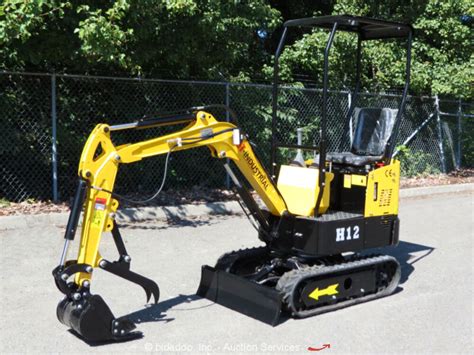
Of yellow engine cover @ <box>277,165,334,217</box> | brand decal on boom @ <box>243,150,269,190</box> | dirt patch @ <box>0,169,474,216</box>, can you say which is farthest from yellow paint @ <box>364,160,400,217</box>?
dirt patch @ <box>0,169,474,216</box>

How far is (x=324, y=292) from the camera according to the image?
5.73 metres

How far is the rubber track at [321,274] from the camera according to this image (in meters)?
5.44

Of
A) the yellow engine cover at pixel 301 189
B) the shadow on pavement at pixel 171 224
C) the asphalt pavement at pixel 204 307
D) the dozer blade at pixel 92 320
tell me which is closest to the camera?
the dozer blade at pixel 92 320

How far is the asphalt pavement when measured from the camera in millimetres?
4898

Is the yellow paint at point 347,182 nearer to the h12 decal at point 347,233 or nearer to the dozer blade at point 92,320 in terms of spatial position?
the h12 decal at point 347,233

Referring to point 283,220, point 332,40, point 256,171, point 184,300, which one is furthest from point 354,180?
point 184,300

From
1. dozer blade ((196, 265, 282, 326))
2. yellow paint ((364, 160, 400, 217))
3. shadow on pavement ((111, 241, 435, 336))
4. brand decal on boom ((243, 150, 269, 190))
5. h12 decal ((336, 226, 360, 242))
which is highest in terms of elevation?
brand decal on boom ((243, 150, 269, 190))

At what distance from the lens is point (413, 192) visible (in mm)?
13156

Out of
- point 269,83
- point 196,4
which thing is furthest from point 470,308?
point 269,83

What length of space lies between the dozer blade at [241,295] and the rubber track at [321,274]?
16cm

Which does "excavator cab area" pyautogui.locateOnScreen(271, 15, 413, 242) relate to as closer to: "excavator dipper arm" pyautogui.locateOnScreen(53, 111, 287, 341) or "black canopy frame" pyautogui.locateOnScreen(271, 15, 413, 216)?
"black canopy frame" pyautogui.locateOnScreen(271, 15, 413, 216)

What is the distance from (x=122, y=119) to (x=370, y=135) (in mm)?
5503

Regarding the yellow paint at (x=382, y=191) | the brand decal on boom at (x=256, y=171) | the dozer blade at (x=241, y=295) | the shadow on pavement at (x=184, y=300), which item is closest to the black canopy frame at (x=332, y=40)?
the yellow paint at (x=382, y=191)

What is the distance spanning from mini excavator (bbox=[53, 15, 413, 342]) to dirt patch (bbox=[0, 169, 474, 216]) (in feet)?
13.6
